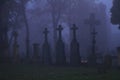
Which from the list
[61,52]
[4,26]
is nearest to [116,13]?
[61,52]

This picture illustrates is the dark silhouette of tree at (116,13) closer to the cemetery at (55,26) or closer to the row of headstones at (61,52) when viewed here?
the cemetery at (55,26)

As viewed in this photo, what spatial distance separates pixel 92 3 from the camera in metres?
44.2

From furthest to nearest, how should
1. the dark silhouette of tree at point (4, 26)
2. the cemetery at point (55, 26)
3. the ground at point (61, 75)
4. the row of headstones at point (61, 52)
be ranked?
the cemetery at point (55, 26) < the dark silhouette of tree at point (4, 26) < the row of headstones at point (61, 52) < the ground at point (61, 75)

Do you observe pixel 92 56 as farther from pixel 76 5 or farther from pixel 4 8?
pixel 76 5

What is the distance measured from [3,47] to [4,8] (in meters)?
5.86

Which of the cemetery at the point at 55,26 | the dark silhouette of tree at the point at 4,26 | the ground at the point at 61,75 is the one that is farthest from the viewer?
the cemetery at the point at 55,26

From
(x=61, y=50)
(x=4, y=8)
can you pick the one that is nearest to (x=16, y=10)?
(x=4, y=8)

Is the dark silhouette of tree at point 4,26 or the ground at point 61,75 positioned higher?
the dark silhouette of tree at point 4,26

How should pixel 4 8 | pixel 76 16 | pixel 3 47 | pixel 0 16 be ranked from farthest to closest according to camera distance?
1. pixel 76 16
2. pixel 4 8
3. pixel 0 16
4. pixel 3 47

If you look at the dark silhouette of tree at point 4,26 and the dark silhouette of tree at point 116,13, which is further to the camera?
the dark silhouette of tree at point 116,13

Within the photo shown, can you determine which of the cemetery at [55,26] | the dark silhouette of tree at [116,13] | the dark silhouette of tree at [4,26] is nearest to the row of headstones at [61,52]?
the cemetery at [55,26]

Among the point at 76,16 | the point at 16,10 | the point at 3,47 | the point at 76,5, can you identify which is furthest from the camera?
the point at 76,16

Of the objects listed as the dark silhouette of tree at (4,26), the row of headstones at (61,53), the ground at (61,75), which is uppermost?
the dark silhouette of tree at (4,26)

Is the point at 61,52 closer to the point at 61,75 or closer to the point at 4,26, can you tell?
the point at 4,26
